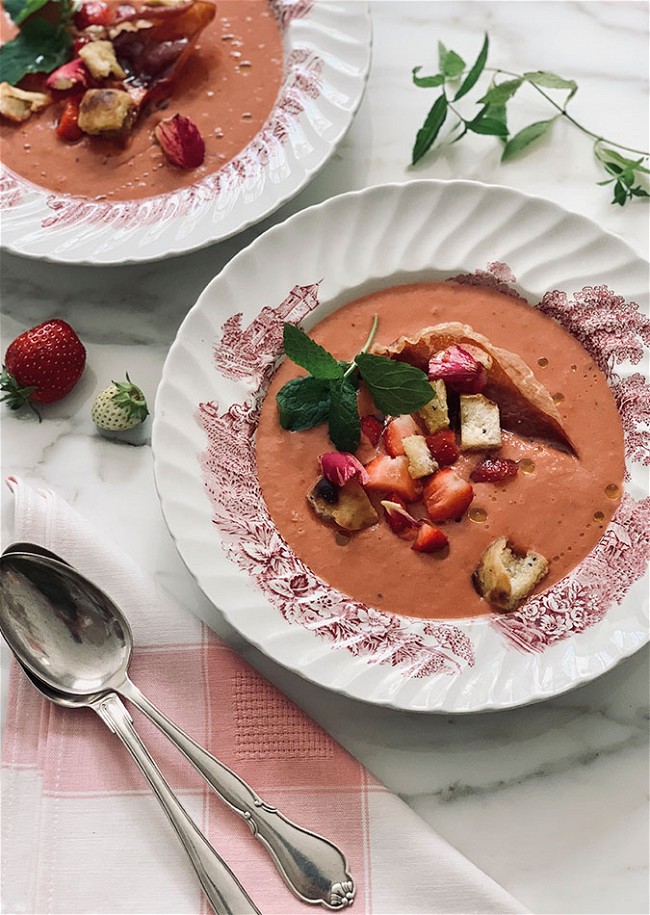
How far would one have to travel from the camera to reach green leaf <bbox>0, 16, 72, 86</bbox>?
252cm

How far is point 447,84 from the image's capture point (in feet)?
8.52

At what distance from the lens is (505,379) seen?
2.08 m

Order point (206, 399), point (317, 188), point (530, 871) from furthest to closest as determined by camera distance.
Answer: point (317, 188) → point (206, 399) → point (530, 871)

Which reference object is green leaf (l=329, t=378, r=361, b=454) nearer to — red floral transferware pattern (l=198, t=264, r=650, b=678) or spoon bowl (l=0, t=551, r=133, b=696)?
red floral transferware pattern (l=198, t=264, r=650, b=678)

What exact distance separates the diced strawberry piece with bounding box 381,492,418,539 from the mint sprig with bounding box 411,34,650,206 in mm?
966

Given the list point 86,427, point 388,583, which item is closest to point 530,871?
point 388,583

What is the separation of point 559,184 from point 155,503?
1.25 meters

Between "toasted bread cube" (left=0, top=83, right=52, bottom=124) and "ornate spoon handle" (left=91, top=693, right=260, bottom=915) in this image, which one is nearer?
"ornate spoon handle" (left=91, top=693, right=260, bottom=915)

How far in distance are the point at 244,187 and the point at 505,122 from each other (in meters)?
0.69

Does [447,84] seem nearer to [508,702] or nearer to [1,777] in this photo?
[508,702]

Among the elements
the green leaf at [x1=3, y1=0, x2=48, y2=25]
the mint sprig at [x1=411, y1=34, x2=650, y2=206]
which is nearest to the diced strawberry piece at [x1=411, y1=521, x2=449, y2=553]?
the mint sprig at [x1=411, y1=34, x2=650, y2=206]

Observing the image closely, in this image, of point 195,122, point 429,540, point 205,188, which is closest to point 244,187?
point 205,188

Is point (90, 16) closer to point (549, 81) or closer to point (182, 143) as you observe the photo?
point (182, 143)

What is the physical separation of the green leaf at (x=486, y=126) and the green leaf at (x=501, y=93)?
0.04 meters
